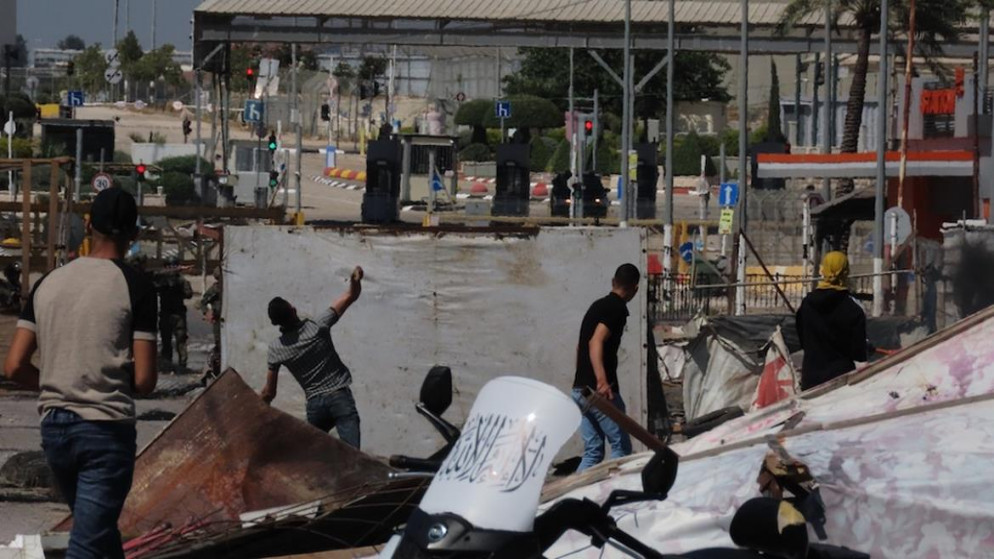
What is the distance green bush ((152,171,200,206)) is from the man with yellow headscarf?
45102mm

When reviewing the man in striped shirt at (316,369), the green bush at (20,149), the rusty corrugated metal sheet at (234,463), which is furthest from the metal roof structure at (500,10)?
the rusty corrugated metal sheet at (234,463)

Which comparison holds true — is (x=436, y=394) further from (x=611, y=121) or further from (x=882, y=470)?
(x=611, y=121)

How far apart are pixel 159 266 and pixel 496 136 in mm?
61346

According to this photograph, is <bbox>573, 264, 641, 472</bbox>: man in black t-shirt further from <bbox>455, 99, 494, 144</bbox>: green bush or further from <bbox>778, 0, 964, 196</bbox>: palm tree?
<bbox>455, 99, 494, 144</bbox>: green bush

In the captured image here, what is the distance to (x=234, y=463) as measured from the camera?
943 centimetres

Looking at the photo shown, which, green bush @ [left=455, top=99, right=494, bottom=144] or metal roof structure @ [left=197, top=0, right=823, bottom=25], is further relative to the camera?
green bush @ [left=455, top=99, right=494, bottom=144]

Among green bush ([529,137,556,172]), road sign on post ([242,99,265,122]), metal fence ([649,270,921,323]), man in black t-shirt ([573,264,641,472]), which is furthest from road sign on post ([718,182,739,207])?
green bush ([529,137,556,172])

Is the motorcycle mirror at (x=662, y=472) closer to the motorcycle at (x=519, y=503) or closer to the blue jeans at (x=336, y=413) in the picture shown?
the motorcycle at (x=519, y=503)

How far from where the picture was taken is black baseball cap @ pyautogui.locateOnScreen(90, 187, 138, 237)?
615 centimetres

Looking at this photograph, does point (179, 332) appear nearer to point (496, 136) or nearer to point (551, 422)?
point (551, 422)

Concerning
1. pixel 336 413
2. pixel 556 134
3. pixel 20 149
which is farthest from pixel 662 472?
pixel 556 134

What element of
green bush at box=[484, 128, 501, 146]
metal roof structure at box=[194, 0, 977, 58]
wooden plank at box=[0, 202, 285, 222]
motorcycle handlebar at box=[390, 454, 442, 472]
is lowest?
motorcycle handlebar at box=[390, 454, 442, 472]

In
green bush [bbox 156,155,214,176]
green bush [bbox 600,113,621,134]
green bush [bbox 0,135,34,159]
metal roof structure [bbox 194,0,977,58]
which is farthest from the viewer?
green bush [bbox 600,113,621,134]

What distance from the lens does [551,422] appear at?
451cm
